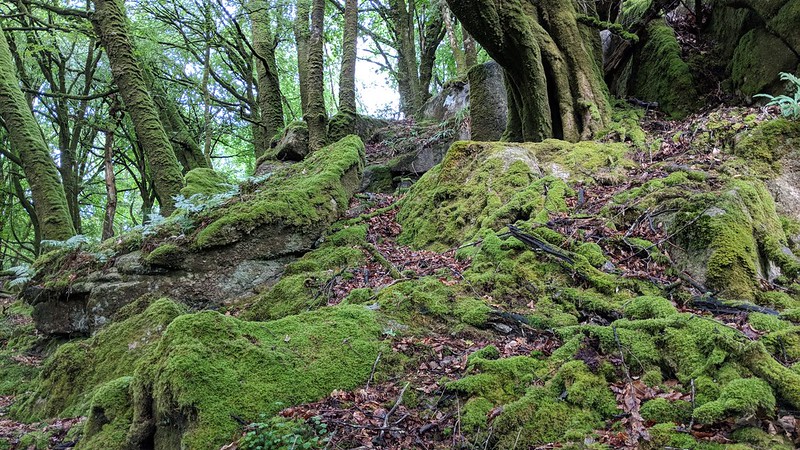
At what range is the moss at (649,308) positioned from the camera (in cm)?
350

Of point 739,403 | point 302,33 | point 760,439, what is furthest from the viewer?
point 302,33

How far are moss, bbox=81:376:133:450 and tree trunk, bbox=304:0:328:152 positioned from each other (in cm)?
807

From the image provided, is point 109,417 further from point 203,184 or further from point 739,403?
point 203,184

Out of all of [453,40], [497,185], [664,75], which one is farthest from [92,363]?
[453,40]

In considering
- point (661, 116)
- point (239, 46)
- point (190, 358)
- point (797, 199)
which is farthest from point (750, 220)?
point (239, 46)

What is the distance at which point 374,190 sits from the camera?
35.6 ft

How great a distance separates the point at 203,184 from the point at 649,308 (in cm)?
827

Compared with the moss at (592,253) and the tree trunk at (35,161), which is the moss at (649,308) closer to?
the moss at (592,253)

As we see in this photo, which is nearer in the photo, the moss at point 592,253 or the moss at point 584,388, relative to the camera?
the moss at point 584,388

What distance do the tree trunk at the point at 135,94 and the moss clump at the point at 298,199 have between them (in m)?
2.10

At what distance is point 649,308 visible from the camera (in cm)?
362

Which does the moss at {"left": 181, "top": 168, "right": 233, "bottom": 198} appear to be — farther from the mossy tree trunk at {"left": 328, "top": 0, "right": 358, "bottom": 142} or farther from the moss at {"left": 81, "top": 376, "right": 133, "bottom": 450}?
the moss at {"left": 81, "top": 376, "right": 133, "bottom": 450}

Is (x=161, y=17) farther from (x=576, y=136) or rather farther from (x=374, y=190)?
(x=576, y=136)

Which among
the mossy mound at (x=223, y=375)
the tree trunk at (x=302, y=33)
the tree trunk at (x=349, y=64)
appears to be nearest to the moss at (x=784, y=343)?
the mossy mound at (x=223, y=375)
